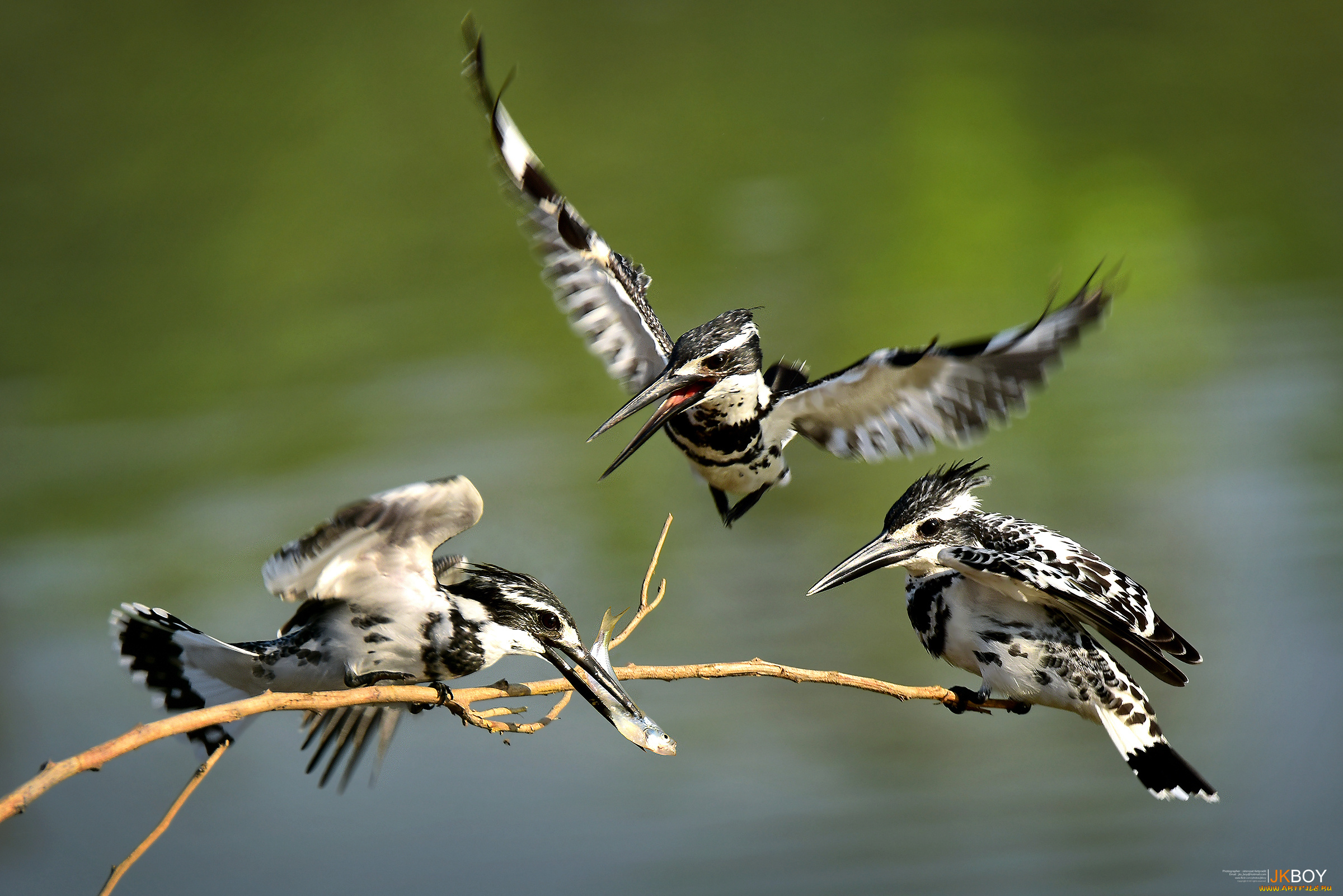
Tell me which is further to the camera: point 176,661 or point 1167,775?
point 1167,775

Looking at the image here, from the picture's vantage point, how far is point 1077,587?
11.5 feet

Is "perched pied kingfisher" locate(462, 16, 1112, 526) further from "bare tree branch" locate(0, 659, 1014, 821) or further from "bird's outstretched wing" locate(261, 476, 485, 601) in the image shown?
"bare tree branch" locate(0, 659, 1014, 821)

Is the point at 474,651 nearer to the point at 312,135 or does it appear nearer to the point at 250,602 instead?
the point at 250,602

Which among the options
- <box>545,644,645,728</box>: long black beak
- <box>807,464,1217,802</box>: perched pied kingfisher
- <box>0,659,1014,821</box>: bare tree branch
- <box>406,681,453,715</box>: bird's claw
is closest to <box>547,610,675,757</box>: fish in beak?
<box>545,644,645,728</box>: long black beak

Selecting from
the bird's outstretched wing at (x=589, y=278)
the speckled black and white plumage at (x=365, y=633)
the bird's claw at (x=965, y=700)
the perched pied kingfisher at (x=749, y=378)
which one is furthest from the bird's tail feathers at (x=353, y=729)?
the bird's outstretched wing at (x=589, y=278)

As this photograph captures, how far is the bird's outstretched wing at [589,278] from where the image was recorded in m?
5.13

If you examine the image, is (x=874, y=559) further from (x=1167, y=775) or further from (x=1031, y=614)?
(x=1167, y=775)

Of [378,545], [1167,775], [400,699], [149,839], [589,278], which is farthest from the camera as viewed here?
[589,278]

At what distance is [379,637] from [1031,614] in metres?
1.63

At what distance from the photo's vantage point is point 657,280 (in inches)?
392

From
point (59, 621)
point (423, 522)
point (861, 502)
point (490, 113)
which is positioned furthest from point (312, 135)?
point (423, 522)

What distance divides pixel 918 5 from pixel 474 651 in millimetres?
10642

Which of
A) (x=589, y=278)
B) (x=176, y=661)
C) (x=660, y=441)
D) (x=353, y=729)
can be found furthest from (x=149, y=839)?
(x=660, y=441)

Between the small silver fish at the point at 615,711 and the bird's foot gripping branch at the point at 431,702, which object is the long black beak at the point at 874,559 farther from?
the small silver fish at the point at 615,711
